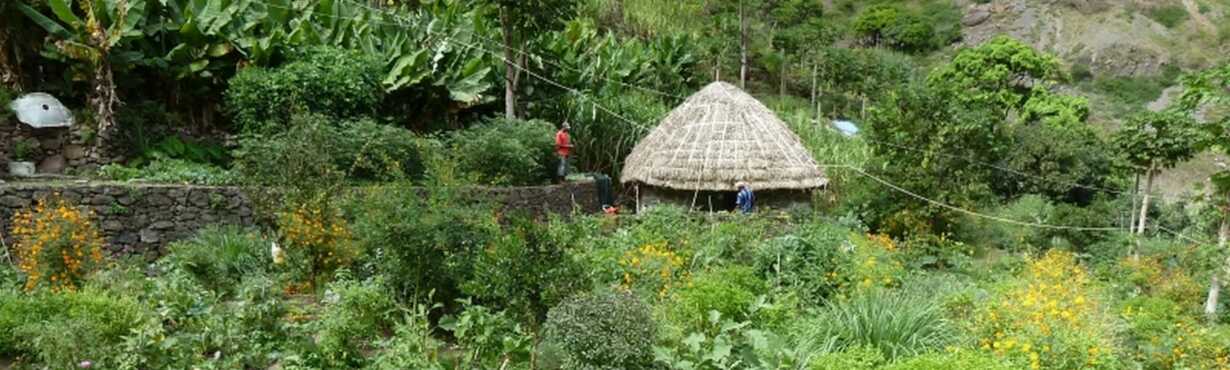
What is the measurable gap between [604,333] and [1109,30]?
52.7 metres

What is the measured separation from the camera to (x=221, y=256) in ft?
29.7

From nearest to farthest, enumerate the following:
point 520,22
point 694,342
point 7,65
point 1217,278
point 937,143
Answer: point 694,342 → point 1217,278 → point 7,65 → point 937,143 → point 520,22

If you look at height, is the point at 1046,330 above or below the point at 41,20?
below

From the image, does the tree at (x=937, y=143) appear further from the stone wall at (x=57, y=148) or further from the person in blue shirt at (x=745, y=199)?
the stone wall at (x=57, y=148)

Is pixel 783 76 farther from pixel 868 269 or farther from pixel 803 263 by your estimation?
pixel 803 263

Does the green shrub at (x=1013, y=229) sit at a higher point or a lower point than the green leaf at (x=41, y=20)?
lower

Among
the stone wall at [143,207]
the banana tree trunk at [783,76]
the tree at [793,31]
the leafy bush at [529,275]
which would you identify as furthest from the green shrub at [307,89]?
the tree at [793,31]

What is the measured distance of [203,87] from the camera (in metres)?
13.5

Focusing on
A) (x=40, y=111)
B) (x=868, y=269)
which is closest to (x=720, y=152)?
(x=868, y=269)

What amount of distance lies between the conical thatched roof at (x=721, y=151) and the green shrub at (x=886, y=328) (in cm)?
883

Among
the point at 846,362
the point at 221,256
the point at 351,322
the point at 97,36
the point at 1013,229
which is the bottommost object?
the point at 1013,229

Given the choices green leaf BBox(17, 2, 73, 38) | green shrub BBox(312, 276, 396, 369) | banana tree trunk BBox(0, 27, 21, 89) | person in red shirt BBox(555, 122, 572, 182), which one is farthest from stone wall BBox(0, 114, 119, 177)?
green shrub BBox(312, 276, 396, 369)

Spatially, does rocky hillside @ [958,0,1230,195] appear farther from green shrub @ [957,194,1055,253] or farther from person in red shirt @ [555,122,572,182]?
person in red shirt @ [555,122,572,182]

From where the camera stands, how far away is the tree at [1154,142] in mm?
14062
